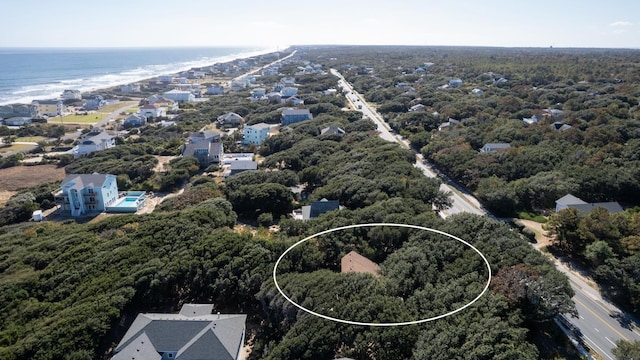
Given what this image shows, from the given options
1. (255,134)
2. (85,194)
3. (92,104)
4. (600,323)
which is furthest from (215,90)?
(600,323)

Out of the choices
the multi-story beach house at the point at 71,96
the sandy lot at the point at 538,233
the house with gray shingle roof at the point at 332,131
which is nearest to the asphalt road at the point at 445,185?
the sandy lot at the point at 538,233

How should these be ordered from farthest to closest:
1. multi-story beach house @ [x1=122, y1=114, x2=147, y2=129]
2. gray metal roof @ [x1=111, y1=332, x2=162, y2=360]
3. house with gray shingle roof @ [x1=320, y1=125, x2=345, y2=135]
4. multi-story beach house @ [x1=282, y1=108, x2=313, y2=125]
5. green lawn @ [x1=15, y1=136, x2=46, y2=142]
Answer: multi-story beach house @ [x1=122, y1=114, x2=147, y2=129] → multi-story beach house @ [x1=282, y1=108, x2=313, y2=125] → green lawn @ [x1=15, y1=136, x2=46, y2=142] → house with gray shingle roof @ [x1=320, y1=125, x2=345, y2=135] → gray metal roof @ [x1=111, y1=332, x2=162, y2=360]

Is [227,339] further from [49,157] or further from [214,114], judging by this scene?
[214,114]

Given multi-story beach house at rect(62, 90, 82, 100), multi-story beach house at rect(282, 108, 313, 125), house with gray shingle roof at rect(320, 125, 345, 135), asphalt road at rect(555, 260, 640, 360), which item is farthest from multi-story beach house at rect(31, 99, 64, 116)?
asphalt road at rect(555, 260, 640, 360)

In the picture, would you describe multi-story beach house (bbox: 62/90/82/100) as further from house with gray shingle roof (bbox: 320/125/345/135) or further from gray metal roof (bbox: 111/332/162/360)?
gray metal roof (bbox: 111/332/162/360)

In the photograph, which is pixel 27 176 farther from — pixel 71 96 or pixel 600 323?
pixel 71 96

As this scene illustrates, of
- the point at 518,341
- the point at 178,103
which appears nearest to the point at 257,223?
the point at 518,341
